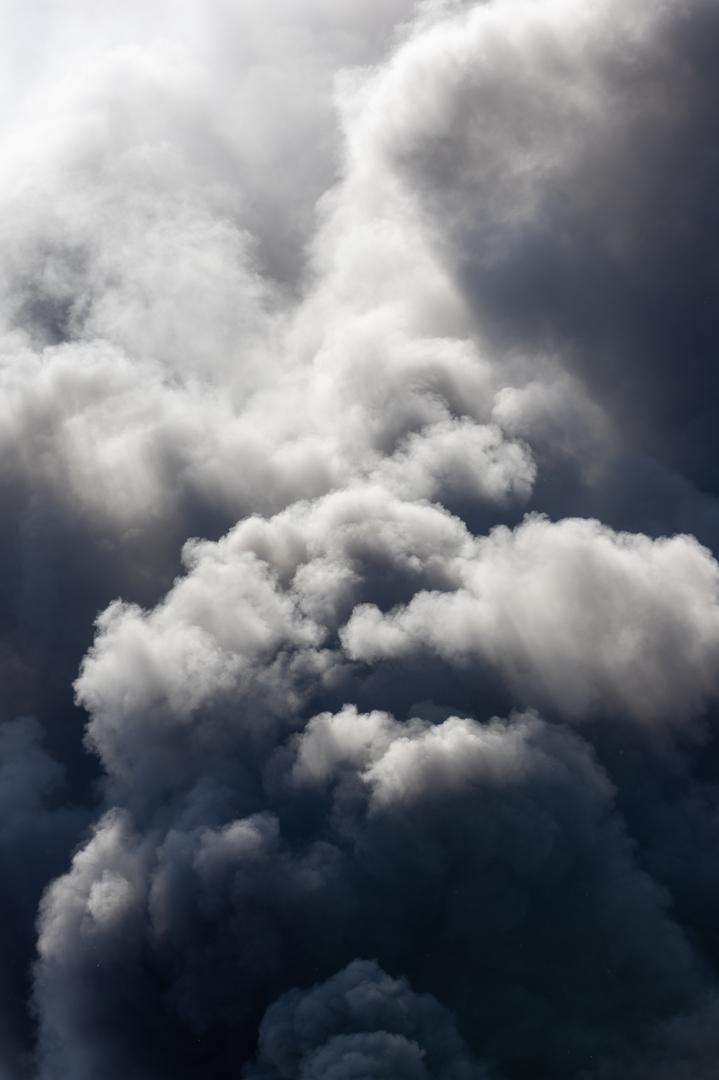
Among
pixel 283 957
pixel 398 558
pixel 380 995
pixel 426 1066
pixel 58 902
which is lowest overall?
pixel 426 1066

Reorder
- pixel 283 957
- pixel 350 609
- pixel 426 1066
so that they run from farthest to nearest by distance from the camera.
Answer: pixel 350 609 → pixel 283 957 → pixel 426 1066

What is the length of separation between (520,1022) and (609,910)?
1091 cm

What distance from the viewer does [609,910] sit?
286 ft

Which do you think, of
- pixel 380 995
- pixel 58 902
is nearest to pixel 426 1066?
pixel 380 995

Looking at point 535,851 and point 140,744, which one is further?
point 140,744

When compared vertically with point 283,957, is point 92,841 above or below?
above

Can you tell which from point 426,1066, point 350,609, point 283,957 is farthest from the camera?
point 350,609

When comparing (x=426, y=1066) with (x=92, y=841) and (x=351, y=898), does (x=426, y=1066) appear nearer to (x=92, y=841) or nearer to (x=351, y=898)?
(x=351, y=898)

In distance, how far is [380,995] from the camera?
79.9 metres

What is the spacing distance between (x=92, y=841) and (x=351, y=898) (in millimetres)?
24100

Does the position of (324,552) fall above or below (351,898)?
above

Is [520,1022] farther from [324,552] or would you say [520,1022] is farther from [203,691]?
[324,552]

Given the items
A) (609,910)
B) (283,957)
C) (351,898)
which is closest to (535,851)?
(609,910)

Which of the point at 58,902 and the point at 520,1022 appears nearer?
the point at 520,1022
